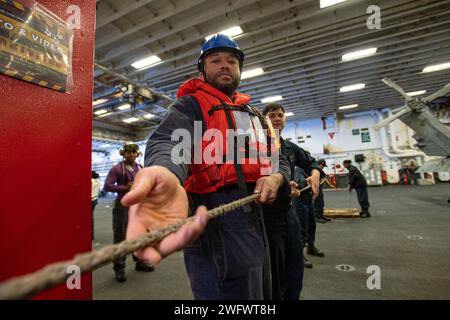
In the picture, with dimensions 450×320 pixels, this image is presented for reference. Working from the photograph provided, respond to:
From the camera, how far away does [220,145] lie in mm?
1061

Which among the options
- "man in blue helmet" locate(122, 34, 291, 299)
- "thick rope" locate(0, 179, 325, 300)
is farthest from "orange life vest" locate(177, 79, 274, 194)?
"thick rope" locate(0, 179, 325, 300)

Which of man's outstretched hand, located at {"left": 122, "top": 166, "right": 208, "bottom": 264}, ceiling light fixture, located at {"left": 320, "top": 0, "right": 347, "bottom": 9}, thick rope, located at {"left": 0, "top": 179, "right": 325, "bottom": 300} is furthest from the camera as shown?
ceiling light fixture, located at {"left": 320, "top": 0, "right": 347, "bottom": 9}

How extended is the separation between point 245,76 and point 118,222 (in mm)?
7197

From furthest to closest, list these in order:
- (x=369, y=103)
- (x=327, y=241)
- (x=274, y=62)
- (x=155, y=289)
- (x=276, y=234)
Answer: (x=369, y=103) → (x=274, y=62) → (x=327, y=241) → (x=155, y=289) → (x=276, y=234)

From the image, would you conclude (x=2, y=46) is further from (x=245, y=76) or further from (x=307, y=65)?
(x=307, y=65)

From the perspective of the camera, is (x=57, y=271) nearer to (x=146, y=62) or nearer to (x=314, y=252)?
(x=314, y=252)

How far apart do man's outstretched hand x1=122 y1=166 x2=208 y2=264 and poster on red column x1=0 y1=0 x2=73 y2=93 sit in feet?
3.31

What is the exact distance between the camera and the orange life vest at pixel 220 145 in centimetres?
106

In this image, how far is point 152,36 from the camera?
611 cm

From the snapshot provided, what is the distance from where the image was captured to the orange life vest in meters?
1.06

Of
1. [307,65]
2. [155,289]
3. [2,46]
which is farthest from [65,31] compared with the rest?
[307,65]

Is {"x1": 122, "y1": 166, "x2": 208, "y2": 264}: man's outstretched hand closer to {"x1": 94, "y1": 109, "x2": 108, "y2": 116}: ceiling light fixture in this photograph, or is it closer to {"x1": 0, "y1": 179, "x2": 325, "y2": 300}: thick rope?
{"x1": 0, "y1": 179, "x2": 325, "y2": 300}: thick rope

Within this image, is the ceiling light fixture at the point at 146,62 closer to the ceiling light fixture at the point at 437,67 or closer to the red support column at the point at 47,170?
the red support column at the point at 47,170

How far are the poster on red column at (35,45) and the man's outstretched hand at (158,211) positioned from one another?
1.01 metres
